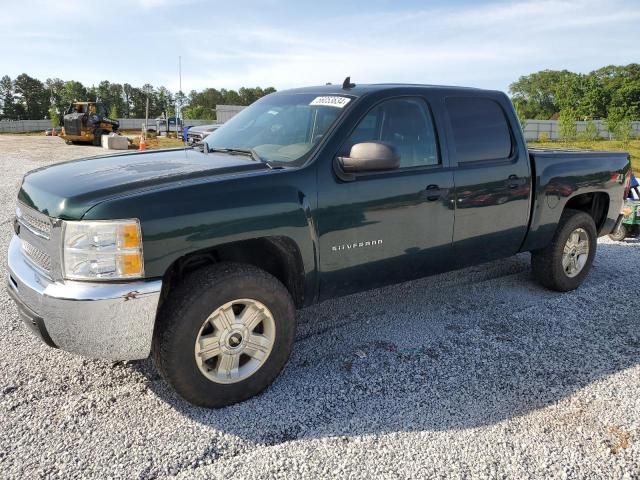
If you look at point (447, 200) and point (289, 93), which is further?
point (289, 93)

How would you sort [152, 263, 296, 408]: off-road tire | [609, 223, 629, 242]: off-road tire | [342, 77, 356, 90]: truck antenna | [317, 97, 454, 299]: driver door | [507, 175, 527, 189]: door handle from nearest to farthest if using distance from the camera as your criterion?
[152, 263, 296, 408]: off-road tire
[317, 97, 454, 299]: driver door
[342, 77, 356, 90]: truck antenna
[507, 175, 527, 189]: door handle
[609, 223, 629, 242]: off-road tire

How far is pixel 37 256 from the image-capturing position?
297cm

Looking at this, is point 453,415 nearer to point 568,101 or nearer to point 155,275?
point 155,275

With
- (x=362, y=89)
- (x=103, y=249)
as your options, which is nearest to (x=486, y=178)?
(x=362, y=89)

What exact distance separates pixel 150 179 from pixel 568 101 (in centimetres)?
9789

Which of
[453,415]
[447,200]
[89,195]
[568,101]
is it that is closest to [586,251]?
[447,200]

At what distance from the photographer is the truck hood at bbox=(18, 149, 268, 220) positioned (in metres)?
2.68

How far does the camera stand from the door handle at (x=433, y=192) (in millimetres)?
3699

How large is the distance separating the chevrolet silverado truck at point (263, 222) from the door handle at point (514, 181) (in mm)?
16

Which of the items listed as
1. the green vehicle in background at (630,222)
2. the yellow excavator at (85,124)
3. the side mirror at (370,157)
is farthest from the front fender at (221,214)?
the yellow excavator at (85,124)

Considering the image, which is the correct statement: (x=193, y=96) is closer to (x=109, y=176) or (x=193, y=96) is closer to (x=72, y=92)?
(x=72, y=92)

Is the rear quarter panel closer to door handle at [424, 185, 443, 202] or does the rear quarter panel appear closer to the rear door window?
the rear door window

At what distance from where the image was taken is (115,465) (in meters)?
2.53

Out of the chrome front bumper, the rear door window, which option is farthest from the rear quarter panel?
the chrome front bumper
